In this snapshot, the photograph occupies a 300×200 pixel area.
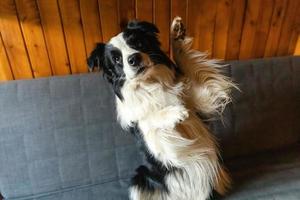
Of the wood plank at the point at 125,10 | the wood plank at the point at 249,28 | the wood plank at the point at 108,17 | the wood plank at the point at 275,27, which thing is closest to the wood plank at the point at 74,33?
the wood plank at the point at 108,17

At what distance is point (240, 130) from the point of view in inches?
62.1

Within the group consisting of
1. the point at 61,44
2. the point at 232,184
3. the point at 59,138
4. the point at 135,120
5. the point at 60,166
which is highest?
the point at 61,44

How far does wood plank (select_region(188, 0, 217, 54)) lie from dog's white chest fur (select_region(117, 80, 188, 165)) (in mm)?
551

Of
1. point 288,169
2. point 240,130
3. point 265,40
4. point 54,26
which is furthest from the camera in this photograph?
point 265,40

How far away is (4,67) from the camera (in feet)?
4.54

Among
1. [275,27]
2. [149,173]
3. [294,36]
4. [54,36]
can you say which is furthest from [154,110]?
[294,36]

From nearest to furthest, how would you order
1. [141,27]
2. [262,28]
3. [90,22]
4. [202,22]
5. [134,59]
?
[134,59] → [141,27] → [90,22] → [202,22] → [262,28]

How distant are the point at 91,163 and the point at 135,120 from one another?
471 millimetres

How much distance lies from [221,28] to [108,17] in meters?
0.69

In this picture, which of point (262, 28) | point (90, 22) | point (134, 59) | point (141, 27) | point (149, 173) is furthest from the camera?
point (262, 28)

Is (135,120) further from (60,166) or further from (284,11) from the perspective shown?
(284,11)

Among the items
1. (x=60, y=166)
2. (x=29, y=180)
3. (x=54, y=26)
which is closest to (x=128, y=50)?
(x=54, y=26)

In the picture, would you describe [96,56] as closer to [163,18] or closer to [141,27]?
[141,27]

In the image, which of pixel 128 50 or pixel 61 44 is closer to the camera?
pixel 128 50
